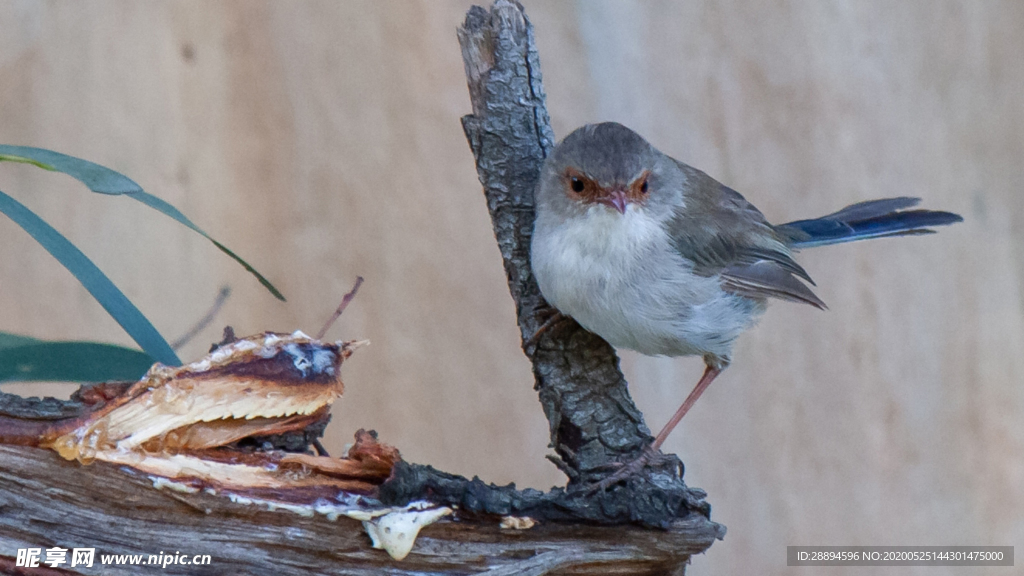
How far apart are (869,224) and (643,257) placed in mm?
808

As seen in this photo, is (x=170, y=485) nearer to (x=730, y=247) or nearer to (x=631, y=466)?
(x=631, y=466)

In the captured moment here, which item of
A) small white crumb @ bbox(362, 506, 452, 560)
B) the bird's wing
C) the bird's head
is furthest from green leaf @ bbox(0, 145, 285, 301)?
the bird's wing

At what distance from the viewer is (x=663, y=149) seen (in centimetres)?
319

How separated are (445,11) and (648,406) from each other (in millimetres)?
1643

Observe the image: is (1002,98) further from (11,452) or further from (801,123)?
(11,452)

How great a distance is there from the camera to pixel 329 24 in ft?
10.8

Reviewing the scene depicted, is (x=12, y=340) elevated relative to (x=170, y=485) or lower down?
elevated

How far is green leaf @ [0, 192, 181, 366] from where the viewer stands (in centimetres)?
135

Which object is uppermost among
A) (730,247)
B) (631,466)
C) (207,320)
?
(730,247)

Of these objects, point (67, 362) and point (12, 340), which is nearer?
point (67, 362)

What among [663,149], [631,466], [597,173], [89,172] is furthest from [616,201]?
[663,149]

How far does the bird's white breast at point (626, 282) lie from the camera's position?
176cm

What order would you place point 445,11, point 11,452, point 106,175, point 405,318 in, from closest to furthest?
point 11,452
point 106,175
point 445,11
point 405,318

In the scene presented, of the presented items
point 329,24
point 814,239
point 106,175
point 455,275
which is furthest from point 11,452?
point 329,24
